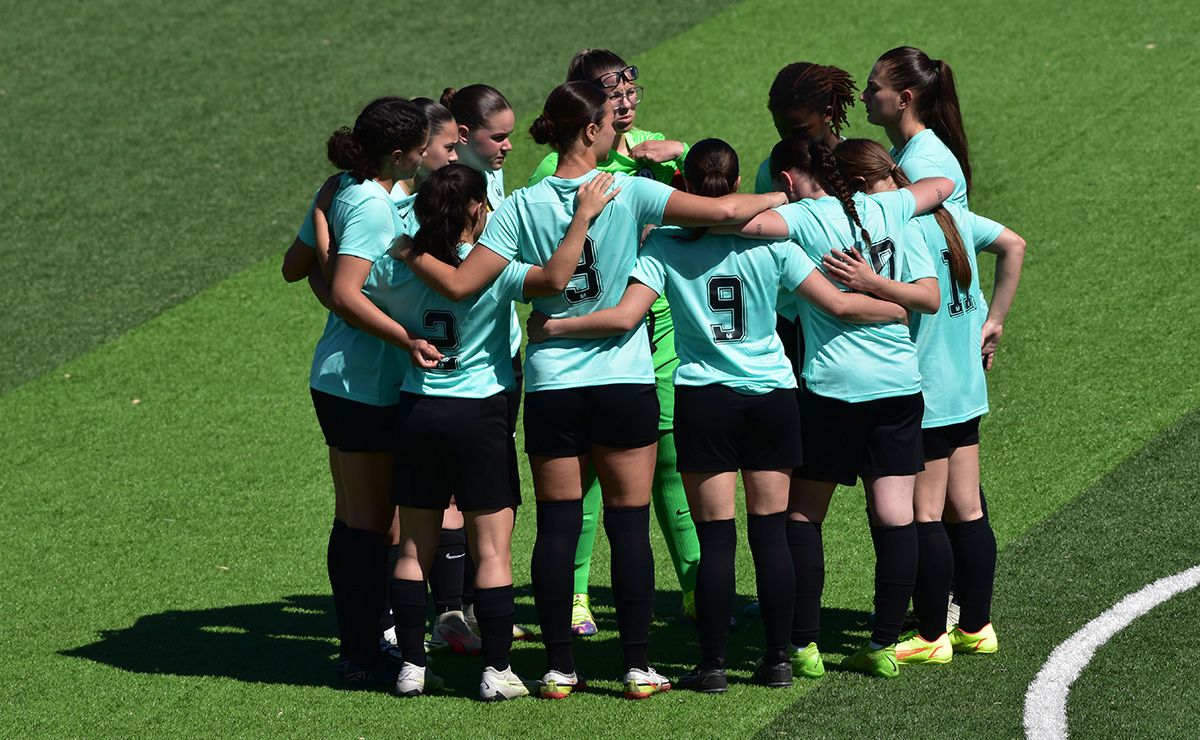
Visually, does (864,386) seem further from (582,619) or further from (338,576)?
(338,576)

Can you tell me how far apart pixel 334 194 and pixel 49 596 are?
258cm

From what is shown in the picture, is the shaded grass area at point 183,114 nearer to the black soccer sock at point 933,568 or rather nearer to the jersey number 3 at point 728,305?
the jersey number 3 at point 728,305

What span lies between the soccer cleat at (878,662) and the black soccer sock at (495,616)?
1.32 metres

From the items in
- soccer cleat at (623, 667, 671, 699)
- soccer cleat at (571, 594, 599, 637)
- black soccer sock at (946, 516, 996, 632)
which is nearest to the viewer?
soccer cleat at (623, 667, 671, 699)

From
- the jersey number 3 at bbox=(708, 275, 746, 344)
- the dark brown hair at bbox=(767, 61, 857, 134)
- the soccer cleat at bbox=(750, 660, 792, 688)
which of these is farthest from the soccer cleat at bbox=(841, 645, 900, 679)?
the dark brown hair at bbox=(767, 61, 857, 134)

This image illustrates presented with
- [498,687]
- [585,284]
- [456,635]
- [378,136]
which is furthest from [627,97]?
[498,687]

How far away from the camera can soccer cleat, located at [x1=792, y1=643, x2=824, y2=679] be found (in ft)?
18.1

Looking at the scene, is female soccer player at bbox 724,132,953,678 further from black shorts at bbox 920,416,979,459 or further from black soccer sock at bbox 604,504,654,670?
black soccer sock at bbox 604,504,654,670

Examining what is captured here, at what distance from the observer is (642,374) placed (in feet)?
16.9

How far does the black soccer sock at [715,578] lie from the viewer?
523 cm

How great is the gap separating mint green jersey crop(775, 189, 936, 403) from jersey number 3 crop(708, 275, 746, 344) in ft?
0.98

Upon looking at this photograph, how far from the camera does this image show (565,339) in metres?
5.11

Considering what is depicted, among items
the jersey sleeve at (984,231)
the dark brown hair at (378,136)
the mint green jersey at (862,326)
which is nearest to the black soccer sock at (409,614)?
the dark brown hair at (378,136)

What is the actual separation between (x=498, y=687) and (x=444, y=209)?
172cm
